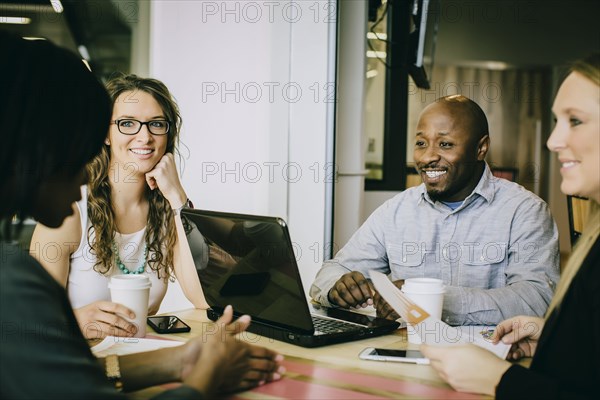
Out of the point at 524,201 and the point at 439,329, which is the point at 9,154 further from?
the point at 524,201

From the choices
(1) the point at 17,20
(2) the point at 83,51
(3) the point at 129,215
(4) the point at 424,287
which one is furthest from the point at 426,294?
(2) the point at 83,51

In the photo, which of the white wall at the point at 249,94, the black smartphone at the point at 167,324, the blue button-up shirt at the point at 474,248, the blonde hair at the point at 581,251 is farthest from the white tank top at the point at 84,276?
the blonde hair at the point at 581,251

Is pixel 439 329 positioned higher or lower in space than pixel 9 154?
lower

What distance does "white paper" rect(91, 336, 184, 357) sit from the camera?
4.49 ft

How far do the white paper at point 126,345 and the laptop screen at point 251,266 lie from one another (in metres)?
0.19

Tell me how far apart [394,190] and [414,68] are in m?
0.83

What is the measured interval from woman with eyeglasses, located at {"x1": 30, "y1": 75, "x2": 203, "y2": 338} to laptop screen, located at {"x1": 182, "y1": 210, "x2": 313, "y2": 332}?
0.43 m

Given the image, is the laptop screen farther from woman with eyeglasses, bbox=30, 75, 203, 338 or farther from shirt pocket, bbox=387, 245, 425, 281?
shirt pocket, bbox=387, 245, 425, 281

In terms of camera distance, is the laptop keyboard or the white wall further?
the white wall

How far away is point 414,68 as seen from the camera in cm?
345

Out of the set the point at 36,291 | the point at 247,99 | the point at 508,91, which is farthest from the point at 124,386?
the point at 508,91

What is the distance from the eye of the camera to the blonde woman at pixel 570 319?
1.07 metres

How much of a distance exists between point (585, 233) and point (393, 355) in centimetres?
44

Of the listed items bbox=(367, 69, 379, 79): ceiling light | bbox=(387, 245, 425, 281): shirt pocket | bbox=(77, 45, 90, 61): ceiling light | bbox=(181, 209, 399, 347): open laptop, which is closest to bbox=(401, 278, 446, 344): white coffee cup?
bbox=(181, 209, 399, 347): open laptop
